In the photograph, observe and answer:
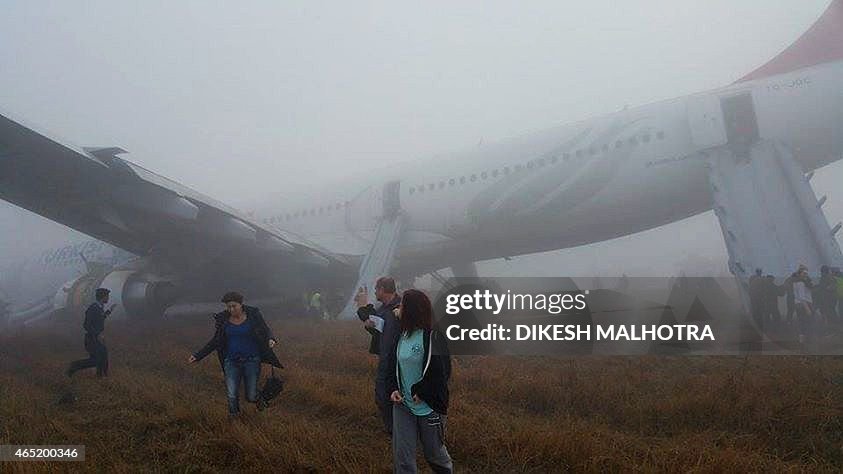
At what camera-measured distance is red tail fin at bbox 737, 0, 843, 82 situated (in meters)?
12.0

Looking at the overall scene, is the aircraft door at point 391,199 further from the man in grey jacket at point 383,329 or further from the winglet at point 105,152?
the man in grey jacket at point 383,329

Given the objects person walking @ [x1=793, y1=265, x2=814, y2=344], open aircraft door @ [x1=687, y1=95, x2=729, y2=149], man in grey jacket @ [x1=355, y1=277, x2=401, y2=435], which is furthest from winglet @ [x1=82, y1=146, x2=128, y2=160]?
person walking @ [x1=793, y1=265, x2=814, y2=344]

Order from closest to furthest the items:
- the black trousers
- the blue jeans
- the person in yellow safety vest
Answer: the blue jeans
the black trousers
the person in yellow safety vest

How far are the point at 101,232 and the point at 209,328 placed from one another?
3.62 m

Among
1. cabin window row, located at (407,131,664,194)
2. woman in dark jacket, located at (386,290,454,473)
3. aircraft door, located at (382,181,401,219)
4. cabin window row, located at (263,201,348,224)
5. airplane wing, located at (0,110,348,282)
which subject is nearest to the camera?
woman in dark jacket, located at (386,290,454,473)

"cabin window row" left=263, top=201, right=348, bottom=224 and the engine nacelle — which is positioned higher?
"cabin window row" left=263, top=201, right=348, bottom=224

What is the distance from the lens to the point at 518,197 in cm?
1454

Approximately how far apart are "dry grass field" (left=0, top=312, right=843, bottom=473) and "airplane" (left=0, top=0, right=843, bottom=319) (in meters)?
4.30

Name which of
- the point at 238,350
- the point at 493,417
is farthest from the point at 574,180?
the point at 238,350

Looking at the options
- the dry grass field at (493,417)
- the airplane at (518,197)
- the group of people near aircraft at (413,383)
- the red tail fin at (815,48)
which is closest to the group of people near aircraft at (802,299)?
the airplane at (518,197)

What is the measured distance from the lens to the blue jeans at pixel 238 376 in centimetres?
554

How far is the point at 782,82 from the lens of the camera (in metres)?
11.9

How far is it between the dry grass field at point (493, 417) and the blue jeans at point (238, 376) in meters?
0.20

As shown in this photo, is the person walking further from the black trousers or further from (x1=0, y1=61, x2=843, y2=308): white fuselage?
the black trousers
